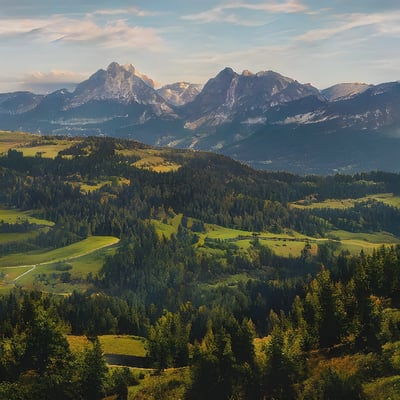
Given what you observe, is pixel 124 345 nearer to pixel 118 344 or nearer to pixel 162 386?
pixel 118 344

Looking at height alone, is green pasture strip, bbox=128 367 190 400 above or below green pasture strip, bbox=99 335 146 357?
above

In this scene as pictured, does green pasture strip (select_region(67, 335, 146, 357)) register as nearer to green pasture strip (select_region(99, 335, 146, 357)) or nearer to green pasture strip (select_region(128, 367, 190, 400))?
green pasture strip (select_region(99, 335, 146, 357))

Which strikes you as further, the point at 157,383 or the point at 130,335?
the point at 130,335

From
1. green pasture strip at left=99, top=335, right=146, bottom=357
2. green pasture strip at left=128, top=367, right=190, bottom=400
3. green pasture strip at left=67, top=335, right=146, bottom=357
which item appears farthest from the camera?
green pasture strip at left=99, top=335, right=146, bottom=357

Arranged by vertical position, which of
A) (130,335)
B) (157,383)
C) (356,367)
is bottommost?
(130,335)

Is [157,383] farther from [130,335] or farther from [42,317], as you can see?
[130,335]

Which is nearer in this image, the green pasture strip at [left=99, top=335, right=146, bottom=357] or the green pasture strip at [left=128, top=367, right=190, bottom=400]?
the green pasture strip at [left=128, top=367, right=190, bottom=400]

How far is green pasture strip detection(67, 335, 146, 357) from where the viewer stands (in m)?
150

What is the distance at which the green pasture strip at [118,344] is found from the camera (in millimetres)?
150200

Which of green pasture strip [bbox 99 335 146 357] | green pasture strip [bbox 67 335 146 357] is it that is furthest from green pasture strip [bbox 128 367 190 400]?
green pasture strip [bbox 99 335 146 357]

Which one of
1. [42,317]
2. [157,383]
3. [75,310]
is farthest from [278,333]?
[75,310]

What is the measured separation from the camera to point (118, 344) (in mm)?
160625

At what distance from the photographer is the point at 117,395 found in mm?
101375

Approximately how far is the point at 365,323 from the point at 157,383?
40892mm
